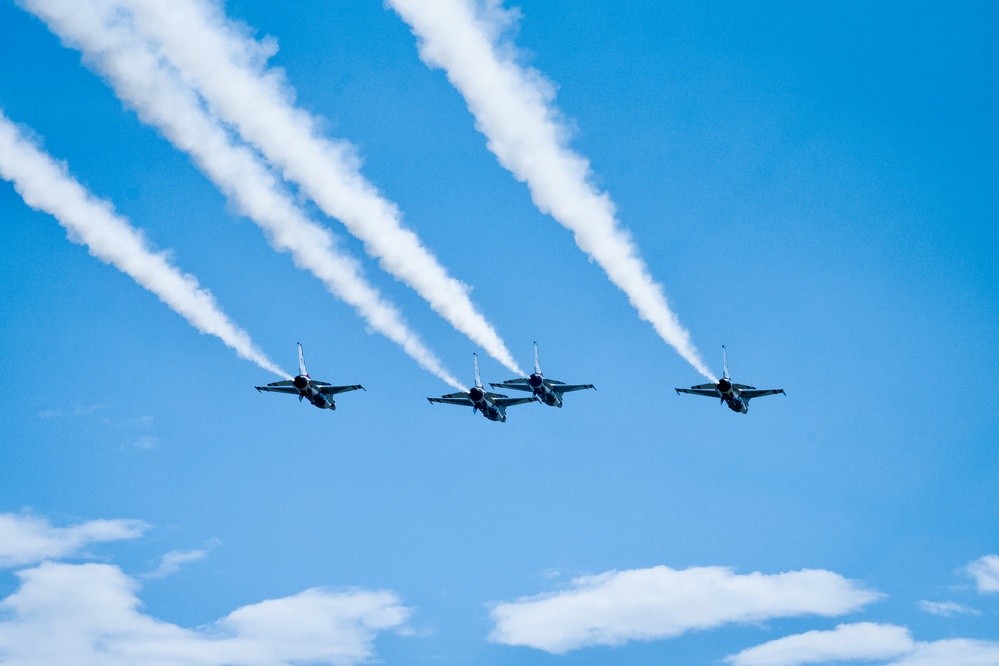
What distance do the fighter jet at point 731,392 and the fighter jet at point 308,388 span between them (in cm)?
1858

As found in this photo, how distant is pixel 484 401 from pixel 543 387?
11.2ft

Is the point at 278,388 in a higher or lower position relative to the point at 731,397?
higher

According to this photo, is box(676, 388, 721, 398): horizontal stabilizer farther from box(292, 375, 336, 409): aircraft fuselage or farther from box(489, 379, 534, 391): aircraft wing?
box(292, 375, 336, 409): aircraft fuselage

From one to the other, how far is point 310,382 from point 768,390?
83.9ft

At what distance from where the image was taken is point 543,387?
87.6m

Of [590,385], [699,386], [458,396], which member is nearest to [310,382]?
[458,396]

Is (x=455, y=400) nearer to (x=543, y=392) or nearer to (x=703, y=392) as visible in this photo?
(x=543, y=392)

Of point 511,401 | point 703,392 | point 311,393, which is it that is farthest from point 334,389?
point 703,392

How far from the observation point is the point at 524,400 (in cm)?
8881

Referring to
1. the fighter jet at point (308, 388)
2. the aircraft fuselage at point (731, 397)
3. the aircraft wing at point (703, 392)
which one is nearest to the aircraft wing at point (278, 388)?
the fighter jet at point (308, 388)

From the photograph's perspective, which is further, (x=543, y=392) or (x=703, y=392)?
(x=543, y=392)

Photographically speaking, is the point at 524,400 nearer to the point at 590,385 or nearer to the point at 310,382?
the point at 590,385

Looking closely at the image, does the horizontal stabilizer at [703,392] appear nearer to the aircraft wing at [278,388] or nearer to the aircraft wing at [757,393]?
the aircraft wing at [757,393]

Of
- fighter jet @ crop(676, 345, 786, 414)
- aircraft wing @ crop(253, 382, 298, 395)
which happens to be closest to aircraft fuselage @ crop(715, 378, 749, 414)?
fighter jet @ crop(676, 345, 786, 414)
